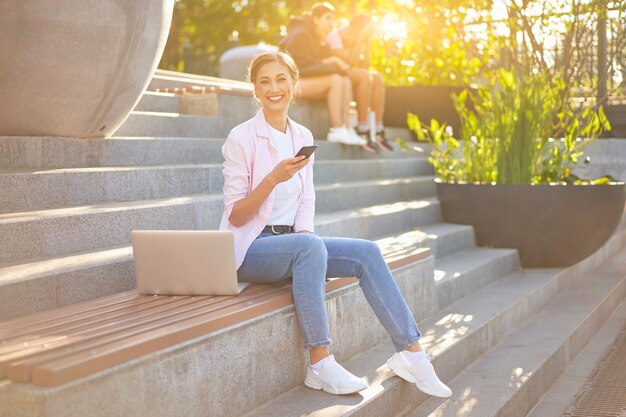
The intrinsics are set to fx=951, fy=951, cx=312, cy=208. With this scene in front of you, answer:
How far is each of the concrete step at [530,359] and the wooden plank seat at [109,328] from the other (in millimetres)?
993

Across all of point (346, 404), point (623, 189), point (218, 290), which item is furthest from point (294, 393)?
point (623, 189)

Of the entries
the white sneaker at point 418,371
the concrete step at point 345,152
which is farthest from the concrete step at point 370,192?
the white sneaker at point 418,371

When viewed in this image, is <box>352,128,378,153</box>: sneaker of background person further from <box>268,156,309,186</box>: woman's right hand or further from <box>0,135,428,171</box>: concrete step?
<box>268,156,309,186</box>: woman's right hand

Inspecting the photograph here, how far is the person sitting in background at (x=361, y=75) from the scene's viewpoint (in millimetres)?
8945

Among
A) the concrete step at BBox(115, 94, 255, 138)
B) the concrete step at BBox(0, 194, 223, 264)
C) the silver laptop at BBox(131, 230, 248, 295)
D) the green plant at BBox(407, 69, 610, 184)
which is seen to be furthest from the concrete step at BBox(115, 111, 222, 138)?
the silver laptop at BBox(131, 230, 248, 295)

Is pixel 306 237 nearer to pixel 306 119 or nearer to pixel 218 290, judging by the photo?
pixel 218 290

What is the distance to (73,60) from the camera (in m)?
4.81

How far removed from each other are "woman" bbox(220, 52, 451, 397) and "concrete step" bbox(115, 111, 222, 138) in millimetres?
1937

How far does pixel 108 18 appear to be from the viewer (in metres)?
4.87

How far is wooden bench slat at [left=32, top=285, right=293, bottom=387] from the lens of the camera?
2.67 metres

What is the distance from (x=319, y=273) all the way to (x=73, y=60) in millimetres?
1855

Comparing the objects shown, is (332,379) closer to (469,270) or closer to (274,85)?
(274,85)

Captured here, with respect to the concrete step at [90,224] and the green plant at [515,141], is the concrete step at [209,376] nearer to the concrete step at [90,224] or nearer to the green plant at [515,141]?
the concrete step at [90,224]

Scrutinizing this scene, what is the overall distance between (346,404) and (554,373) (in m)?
2.08
